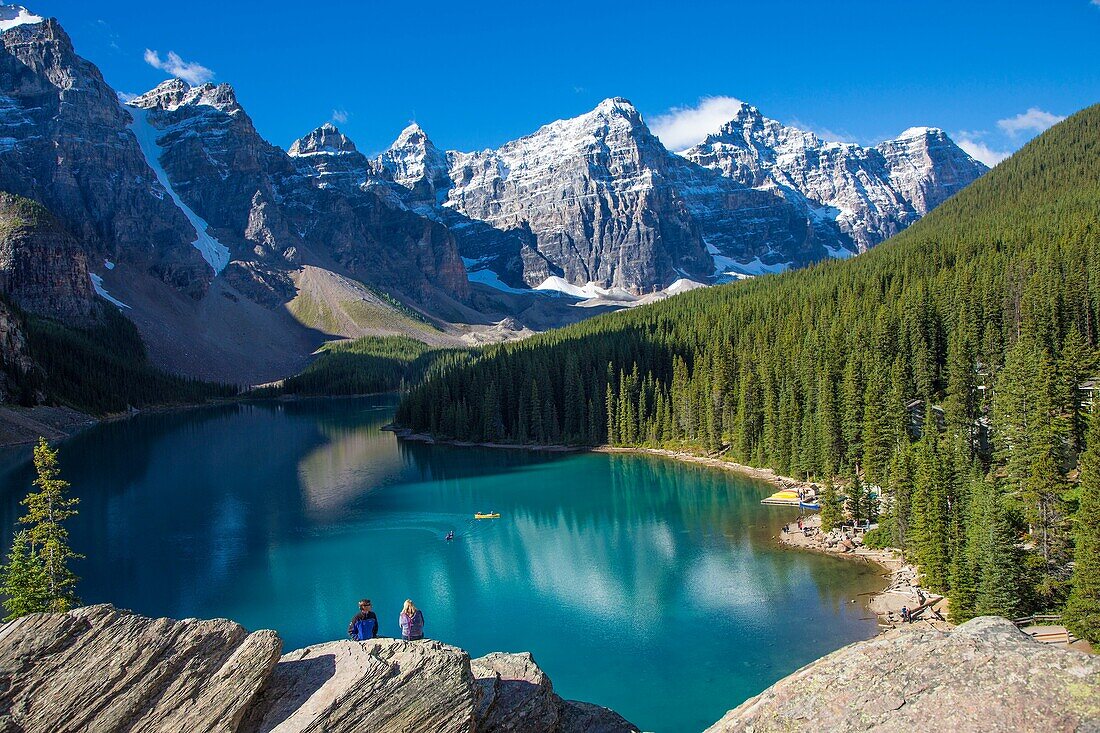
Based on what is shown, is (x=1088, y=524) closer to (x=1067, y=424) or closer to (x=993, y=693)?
(x=1067, y=424)

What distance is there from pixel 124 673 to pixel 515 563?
42.8 meters

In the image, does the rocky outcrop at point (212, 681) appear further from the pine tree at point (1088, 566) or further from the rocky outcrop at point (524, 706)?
the pine tree at point (1088, 566)

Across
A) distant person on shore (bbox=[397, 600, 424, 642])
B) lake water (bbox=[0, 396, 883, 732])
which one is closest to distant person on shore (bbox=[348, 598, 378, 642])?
distant person on shore (bbox=[397, 600, 424, 642])

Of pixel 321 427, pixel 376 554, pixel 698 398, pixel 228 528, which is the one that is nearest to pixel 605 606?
pixel 376 554

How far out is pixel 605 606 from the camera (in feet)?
144

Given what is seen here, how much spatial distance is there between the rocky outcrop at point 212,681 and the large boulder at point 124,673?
2 centimetres

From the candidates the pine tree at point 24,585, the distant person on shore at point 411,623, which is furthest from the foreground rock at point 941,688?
the pine tree at point 24,585

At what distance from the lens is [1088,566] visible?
32000mm

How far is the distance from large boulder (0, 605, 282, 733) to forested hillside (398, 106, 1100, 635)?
33773 mm

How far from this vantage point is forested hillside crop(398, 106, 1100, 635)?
41.4 meters

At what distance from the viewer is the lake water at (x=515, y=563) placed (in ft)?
120

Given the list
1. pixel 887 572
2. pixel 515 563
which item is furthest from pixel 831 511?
pixel 515 563

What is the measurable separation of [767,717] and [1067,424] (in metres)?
47.7

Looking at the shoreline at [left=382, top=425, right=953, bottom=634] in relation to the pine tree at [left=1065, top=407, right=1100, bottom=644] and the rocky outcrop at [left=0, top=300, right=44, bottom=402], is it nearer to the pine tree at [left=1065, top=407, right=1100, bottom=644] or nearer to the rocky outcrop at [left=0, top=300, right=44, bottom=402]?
the pine tree at [left=1065, top=407, right=1100, bottom=644]
